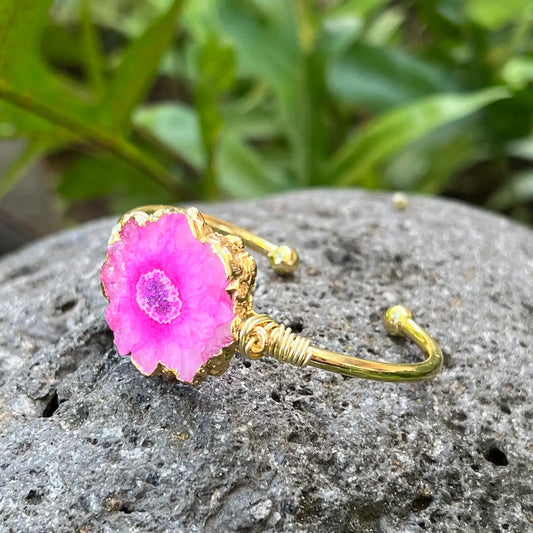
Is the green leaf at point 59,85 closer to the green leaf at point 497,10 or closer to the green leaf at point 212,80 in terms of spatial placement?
the green leaf at point 212,80

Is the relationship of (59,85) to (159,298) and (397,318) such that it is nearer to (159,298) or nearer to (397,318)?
(159,298)

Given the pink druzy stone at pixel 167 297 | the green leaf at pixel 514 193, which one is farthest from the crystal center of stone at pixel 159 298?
the green leaf at pixel 514 193

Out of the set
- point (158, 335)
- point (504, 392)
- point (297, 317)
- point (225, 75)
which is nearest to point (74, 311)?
point (158, 335)

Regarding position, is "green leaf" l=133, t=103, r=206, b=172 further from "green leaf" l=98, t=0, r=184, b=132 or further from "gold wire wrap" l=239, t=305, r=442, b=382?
"gold wire wrap" l=239, t=305, r=442, b=382

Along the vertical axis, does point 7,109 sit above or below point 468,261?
below

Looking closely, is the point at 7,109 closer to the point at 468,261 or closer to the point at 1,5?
the point at 1,5

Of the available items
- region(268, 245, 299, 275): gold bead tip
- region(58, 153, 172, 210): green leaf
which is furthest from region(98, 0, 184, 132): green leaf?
region(268, 245, 299, 275): gold bead tip
